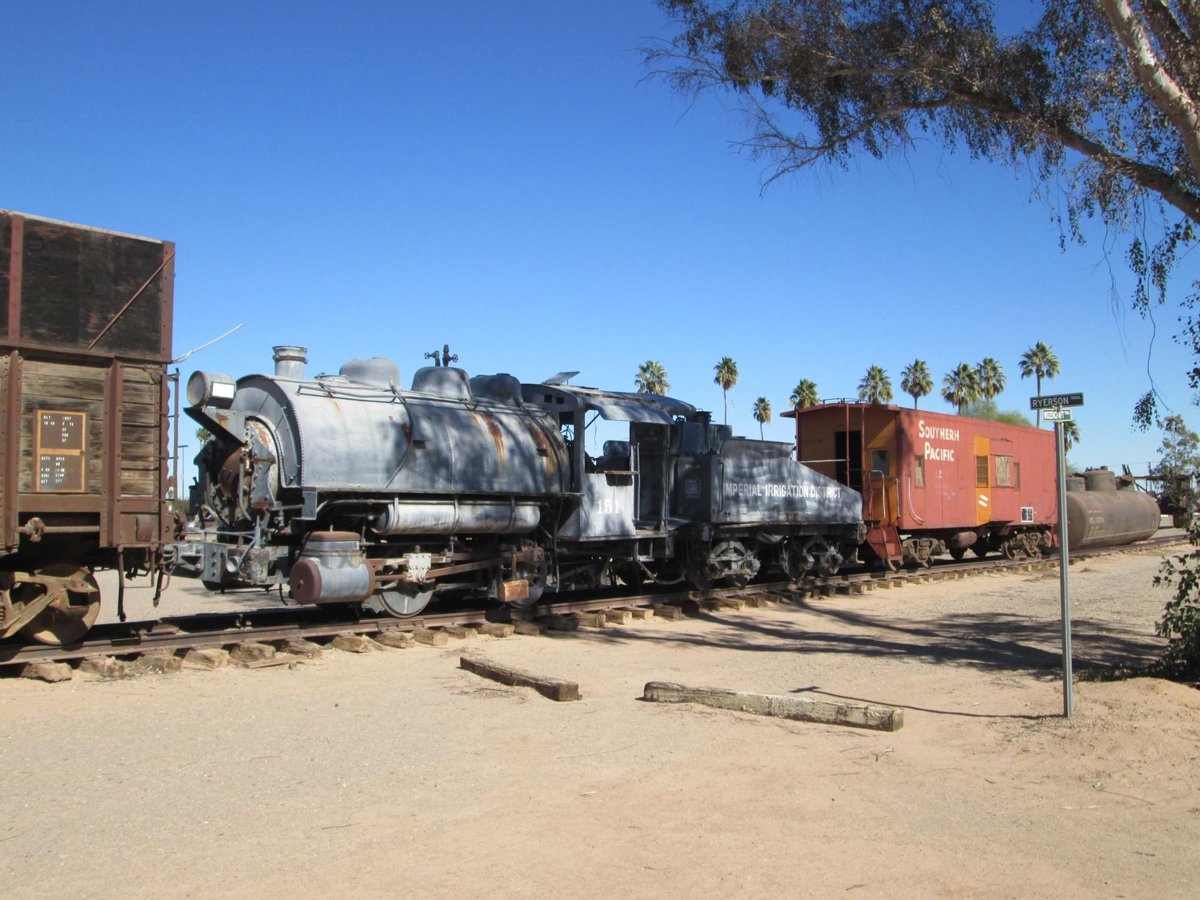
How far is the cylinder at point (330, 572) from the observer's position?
10.1 meters

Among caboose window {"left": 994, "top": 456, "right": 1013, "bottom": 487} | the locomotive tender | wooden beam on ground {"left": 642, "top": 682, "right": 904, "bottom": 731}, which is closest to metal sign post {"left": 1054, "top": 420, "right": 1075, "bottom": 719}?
wooden beam on ground {"left": 642, "top": 682, "right": 904, "bottom": 731}

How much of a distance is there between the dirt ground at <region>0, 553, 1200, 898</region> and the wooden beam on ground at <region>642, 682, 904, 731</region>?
0.11 metres

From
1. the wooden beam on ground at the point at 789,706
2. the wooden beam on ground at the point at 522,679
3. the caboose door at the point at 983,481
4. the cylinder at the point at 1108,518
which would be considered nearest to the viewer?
the wooden beam on ground at the point at 789,706

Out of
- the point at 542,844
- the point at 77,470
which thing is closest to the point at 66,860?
the point at 542,844

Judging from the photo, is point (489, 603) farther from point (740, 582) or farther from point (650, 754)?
point (650, 754)

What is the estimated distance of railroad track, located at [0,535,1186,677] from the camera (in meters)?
9.24

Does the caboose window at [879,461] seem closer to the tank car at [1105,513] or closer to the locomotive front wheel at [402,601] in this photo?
the tank car at [1105,513]

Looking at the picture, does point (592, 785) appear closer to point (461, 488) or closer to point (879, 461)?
point (461, 488)

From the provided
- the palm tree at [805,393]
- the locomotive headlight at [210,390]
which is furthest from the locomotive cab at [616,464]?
the palm tree at [805,393]

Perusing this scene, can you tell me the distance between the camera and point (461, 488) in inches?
463

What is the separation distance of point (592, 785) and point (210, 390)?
21.5ft

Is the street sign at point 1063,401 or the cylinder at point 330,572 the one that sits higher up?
the street sign at point 1063,401

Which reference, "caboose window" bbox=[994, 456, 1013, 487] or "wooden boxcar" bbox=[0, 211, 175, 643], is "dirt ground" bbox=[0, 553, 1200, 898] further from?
"caboose window" bbox=[994, 456, 1013, 487]

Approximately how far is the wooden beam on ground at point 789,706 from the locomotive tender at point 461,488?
4.23 meters
